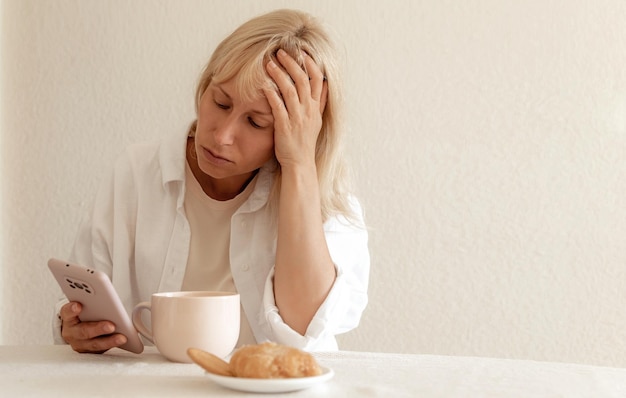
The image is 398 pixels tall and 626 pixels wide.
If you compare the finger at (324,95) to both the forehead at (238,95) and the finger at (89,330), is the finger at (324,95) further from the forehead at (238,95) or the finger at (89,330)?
the finger at (89,330)

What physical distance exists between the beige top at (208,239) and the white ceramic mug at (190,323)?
398 millimetres

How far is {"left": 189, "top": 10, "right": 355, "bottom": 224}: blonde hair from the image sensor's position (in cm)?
126

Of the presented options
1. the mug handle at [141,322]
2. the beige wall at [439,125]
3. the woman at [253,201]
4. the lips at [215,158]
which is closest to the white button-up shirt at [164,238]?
the woman at [253,201]

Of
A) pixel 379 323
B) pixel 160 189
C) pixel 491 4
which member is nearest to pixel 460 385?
pixel 160 189

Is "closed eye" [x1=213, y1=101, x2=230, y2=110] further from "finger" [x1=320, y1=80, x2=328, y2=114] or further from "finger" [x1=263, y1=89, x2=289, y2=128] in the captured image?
"finger" [x1=320, y1=80, x2=328, y2=114]

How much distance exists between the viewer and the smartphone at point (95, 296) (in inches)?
36.2

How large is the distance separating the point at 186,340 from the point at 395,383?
27cm

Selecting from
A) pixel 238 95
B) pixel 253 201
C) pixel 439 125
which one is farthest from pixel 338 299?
pixel 439 125

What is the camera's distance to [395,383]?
80cm

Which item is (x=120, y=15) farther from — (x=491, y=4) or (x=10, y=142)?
(x=491, y=4)

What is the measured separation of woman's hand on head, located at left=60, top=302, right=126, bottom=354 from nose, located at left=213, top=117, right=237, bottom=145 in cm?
38

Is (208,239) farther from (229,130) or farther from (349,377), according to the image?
(349,377)

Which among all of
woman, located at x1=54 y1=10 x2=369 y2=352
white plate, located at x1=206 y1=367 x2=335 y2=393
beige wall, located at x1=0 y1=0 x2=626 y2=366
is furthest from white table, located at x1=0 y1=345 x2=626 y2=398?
beige wall, located at x1=0 y1=0 x2=626 y2=366

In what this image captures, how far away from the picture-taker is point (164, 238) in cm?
135
